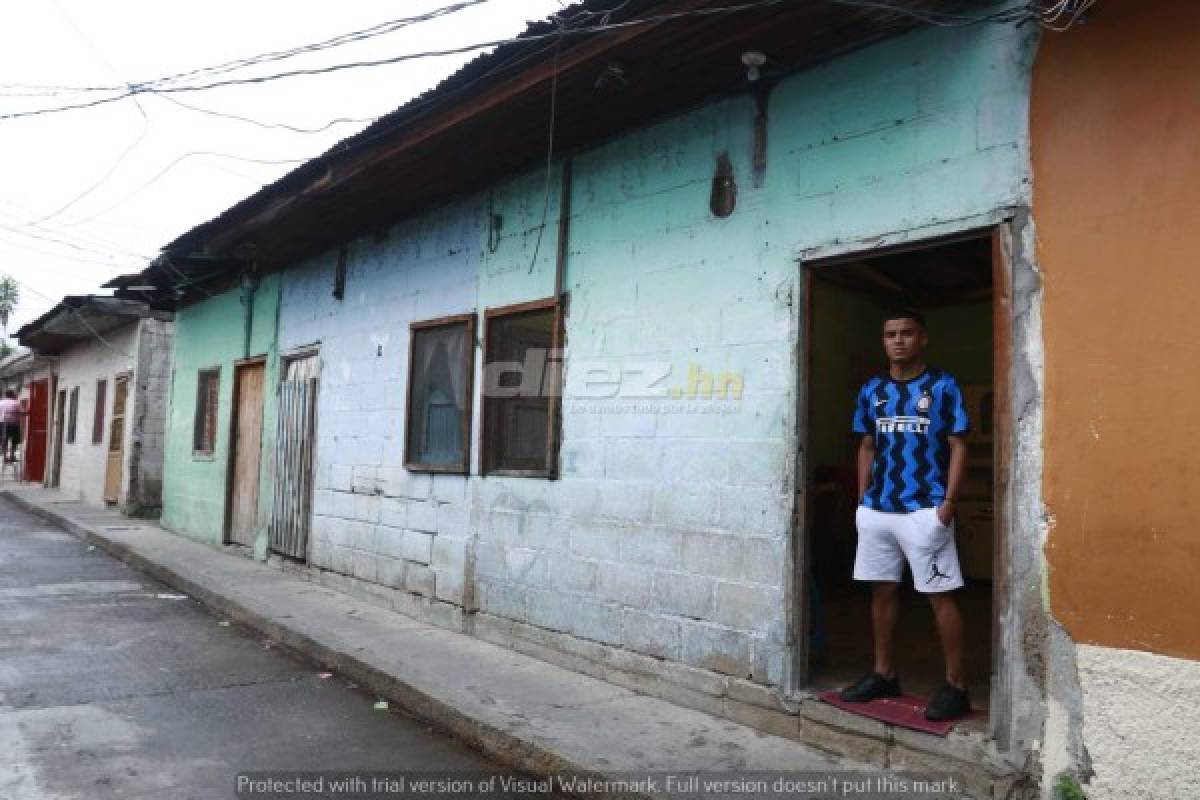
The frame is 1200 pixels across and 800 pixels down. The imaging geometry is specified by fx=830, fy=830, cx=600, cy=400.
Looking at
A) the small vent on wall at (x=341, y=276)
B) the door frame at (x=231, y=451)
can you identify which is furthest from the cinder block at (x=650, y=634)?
the door frame at (x=231, y=451)

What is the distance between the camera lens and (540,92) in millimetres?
5062

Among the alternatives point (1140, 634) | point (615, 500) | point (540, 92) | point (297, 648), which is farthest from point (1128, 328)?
point (297, 648)

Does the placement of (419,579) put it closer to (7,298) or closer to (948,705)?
(948,705)

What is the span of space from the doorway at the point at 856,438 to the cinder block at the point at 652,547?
80 cm

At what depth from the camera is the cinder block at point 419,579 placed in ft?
22.2

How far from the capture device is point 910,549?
12.8 feet

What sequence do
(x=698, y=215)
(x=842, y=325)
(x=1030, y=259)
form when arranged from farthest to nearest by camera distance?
(x=842, y=325) < (x=698, y=215) < (x=1030, y=259)

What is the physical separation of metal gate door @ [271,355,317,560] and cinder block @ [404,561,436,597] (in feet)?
6.99

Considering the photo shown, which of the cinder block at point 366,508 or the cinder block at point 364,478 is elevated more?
the cinder block at point 364,478

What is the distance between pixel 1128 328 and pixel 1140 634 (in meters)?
1.17

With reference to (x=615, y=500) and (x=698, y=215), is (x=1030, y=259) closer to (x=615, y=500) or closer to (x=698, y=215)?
(x=698, y=215)

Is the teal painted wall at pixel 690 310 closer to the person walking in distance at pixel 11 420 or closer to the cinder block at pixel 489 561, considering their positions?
the cinder block at pixel 489 561

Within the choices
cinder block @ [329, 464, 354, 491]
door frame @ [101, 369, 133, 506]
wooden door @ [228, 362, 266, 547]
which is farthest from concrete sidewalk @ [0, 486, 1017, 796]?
door frame @ [101, 369, 133, 506]

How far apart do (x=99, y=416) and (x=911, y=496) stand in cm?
1729
